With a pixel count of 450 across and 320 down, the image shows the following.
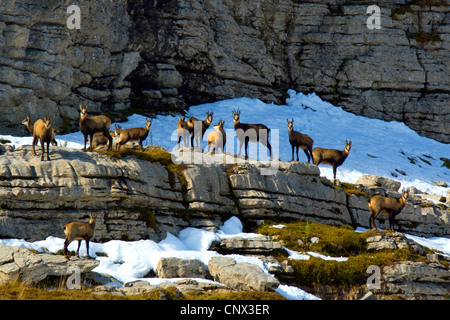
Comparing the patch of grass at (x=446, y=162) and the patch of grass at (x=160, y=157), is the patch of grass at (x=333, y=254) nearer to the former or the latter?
the patch of grass at (x=160, y=157)

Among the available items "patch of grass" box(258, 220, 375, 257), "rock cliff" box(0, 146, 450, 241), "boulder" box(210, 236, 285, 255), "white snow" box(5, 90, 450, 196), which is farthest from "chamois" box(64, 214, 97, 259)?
"white snow" box(5, 90, 450, 196)

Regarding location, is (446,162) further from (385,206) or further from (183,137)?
(183,137)

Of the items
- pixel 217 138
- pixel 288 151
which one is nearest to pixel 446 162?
pixel 288 151

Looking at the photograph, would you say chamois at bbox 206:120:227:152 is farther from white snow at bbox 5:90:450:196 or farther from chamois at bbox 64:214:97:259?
chamois at bbox 64:214:97:259

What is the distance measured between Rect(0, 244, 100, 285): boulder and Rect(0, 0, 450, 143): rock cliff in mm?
23226

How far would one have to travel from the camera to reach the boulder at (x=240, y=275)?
17.4 meters

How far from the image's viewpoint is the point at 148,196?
2281 cm

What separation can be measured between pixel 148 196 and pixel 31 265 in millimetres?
7511

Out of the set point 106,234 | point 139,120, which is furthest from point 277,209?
point 139,120

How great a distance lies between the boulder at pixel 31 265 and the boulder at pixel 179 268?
2471mm

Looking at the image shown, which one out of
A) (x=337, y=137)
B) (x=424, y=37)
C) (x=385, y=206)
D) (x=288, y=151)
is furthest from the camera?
(x=424, y=37)

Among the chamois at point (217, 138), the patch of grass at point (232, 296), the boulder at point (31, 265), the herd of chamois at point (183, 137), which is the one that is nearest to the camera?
the patch of grass at point (232, 296)

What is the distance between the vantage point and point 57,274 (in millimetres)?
16297

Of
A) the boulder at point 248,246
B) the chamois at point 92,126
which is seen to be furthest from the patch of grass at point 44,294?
the chamois at point 92,126
